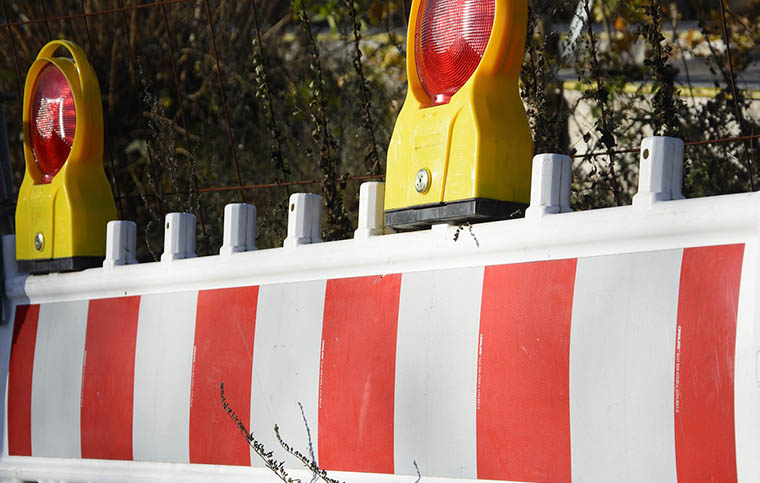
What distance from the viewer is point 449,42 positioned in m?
2.33

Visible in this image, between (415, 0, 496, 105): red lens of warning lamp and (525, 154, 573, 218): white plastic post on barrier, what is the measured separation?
303mm

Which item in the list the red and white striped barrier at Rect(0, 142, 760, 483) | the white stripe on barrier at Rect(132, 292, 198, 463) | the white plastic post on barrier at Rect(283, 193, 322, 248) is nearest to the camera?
the red and white striped barrier at Rect(0, 142, 760, 483)

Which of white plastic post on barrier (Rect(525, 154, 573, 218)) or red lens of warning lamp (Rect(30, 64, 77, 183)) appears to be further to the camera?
red lens of warning lamp (Rect(30, 64, 77, 183))

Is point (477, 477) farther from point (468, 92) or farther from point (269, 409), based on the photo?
point (468, 92)

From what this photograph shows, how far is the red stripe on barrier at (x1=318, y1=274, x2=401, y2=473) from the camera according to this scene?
220cm

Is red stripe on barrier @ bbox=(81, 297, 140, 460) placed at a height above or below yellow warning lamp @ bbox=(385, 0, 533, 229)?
below

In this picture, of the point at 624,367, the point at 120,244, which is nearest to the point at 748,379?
the point at 624,367

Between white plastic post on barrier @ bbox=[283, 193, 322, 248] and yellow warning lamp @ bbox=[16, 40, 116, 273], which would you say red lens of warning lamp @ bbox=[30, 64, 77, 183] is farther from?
white plastic post on barrier @ bbox=[283, 193, 322, 248]

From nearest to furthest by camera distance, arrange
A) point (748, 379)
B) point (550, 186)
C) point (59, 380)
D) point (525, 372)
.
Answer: point (748, 379) < point (525, 372) < point (550, 186) < point (59, 380)

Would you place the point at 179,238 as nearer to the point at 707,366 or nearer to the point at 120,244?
the point at 120,244

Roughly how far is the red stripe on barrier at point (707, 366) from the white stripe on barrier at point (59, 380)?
1.70 meters

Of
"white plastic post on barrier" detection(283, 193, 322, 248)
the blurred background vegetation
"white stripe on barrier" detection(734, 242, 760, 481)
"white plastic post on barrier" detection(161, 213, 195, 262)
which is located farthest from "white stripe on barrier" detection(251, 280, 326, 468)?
the blurred background vegetation

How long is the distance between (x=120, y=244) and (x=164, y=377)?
1.50 feet

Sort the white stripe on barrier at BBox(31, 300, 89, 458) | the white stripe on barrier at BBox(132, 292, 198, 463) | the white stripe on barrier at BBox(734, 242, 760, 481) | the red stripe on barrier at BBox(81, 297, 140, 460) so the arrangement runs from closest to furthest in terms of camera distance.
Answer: the white stripe on barrier at BBox(734, 242, 760, 481)
the white stripe on barrier at BBox(132, 292, 198, 463)
the red stripe on barrier at BBox(81, 297, 140, 460)
the white stripe on barrier at BBox(31, 300, 89, 458)
